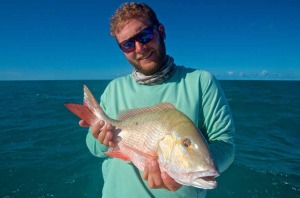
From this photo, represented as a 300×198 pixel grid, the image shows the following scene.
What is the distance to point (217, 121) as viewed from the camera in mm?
2631

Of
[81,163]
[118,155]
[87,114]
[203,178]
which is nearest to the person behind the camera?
[203,178]

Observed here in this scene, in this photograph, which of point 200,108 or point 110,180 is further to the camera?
point 110,180

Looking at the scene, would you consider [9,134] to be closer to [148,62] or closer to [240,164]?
[240,164]

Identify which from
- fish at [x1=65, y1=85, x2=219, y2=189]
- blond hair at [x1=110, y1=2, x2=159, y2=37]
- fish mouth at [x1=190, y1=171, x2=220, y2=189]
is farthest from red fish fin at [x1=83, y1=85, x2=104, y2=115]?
fish mouth at [x1=190, y1=171, x2=220, y2=189]

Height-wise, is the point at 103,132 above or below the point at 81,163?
above

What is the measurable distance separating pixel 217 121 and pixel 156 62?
98cm

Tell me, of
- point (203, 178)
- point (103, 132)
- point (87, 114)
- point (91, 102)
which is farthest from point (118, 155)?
point (203, 178)

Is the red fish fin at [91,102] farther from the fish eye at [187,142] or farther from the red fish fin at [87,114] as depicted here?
the fish eye at [187,142]

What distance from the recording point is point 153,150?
2.17m

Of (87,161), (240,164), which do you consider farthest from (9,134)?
(240,164)

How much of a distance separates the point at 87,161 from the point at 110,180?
18.1 feet

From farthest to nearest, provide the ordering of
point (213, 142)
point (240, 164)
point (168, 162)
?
point (240, 164) < point (213, 142) < point (168, 162)

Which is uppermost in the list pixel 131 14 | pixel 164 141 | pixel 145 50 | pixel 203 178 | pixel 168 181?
pixel 131 14

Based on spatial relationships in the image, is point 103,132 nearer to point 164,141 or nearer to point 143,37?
point 164,141
